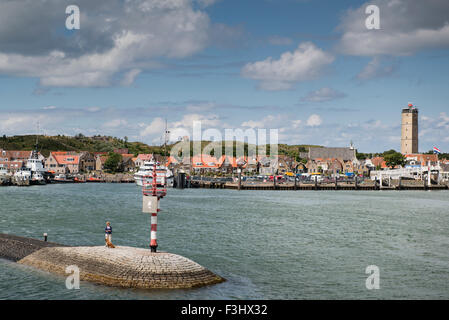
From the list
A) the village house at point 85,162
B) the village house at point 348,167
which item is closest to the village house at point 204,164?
the village house at point 85,162

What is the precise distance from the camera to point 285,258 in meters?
32.1

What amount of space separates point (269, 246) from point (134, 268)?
16768mm

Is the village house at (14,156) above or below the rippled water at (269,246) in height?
above

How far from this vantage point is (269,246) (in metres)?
36.7

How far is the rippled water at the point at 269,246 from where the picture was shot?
2325 cm

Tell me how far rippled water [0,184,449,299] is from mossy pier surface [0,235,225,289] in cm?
49

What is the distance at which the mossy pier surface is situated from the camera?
70.1 feet

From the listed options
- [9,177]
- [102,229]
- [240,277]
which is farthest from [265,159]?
[240,277]

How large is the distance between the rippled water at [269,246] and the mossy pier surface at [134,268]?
0.49 m

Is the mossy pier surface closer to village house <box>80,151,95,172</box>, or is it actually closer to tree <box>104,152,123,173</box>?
tree <box>104,152,123,173</box>

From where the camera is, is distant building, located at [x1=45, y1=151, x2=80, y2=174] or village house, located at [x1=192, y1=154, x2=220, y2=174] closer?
village house, located at [x1=192, y1=154, x2=220, y2=174]

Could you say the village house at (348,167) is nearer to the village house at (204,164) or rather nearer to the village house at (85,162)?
the village house at (204,164)

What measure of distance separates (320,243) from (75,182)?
129000 mm

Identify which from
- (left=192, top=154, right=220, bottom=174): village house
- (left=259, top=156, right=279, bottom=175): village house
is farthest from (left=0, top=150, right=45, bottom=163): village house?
(left=259, top=156, right=279, bottom=175): village house
